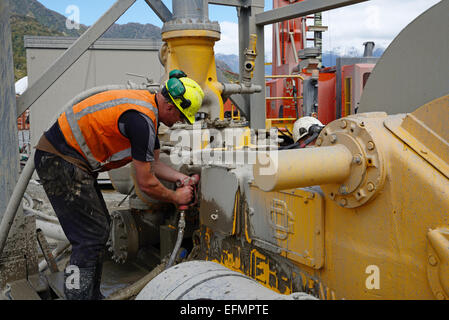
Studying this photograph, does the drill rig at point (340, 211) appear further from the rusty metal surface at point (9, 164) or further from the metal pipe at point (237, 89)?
the metal pipe at point (237, 89)

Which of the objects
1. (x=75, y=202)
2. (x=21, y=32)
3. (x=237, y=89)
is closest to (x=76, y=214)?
(x=75, y=202)

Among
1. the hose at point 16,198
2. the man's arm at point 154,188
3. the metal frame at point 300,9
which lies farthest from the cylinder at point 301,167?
the metal frame at point 300,9

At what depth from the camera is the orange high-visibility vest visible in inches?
101

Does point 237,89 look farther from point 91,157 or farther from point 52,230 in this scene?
point 52,230

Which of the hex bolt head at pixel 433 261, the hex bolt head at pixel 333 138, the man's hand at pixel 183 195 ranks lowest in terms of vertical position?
the man's hand at pixel 183 195

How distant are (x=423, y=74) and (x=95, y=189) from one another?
78.0 inches

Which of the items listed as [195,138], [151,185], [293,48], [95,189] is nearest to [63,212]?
[95,189]

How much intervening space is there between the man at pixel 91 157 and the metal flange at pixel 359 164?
45.9 inches

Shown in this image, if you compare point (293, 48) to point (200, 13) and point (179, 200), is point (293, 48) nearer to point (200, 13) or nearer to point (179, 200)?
point (200, 13)

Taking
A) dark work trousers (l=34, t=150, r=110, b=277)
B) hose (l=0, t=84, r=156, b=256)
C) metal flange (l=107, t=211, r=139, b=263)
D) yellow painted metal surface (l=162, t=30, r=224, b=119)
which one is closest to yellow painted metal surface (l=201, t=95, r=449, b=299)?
dark work trousers (l=34, t=150, r=110, b=277)

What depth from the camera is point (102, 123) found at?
2.56m

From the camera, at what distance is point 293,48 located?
13016 millimetres

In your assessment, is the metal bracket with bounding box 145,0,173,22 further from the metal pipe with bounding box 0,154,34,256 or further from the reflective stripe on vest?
the metal pipe with bounding box 0,154,34,256

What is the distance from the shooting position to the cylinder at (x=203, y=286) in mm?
1591
